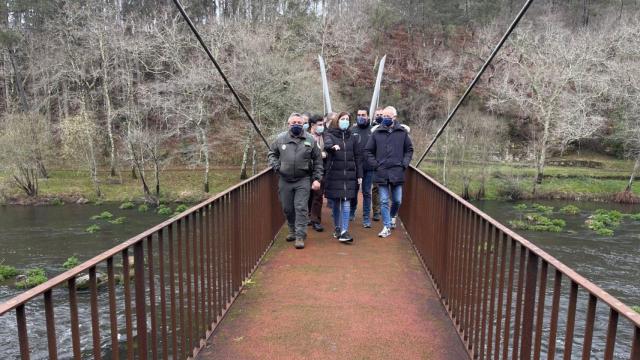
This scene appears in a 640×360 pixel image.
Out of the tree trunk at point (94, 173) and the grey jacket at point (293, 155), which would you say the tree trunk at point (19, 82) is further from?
the grey jacket at point (293, 155)

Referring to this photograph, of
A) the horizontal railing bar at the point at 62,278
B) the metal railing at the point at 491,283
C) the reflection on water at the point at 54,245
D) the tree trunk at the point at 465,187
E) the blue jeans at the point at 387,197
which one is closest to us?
the horizontal railing bar at the point at 62,278

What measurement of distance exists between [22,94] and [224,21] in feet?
50.7

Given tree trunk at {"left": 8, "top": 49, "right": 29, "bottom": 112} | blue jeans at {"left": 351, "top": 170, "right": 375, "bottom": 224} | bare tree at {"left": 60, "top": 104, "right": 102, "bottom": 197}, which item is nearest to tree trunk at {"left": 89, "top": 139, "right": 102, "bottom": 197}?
bare tree at {"left": 60, "top": 104, "right": 102, "bottom": 197}

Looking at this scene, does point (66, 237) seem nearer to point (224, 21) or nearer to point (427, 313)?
point (224, 21)

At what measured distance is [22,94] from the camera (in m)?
33.2

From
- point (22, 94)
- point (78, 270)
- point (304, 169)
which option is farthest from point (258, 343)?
point (22, 94)

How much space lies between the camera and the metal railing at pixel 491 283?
6.04 feet

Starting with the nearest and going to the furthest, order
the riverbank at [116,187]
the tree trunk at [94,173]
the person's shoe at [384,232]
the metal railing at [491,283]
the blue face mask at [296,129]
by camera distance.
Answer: the metal railing at [491,283]
the blue face mask at [296,129]
the person's shoe at [384,232]
the riverbank at [116,187]
the tree trunk at [94,173]

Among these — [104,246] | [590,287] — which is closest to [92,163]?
[104,246]

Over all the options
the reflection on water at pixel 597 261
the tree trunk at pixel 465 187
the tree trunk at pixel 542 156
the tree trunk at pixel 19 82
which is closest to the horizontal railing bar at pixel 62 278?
the reflection on water at pixel 597 261

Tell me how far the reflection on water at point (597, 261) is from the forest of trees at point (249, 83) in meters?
8.49

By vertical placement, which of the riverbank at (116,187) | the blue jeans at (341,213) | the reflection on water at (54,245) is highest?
the blue jeans at (341,213)

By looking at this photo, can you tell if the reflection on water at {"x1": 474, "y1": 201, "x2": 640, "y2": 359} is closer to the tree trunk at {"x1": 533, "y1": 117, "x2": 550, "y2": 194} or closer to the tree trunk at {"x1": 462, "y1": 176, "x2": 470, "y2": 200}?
the tree trunk at {"x1": 462, "y1": 176, "x2": 470, "y2": 200}

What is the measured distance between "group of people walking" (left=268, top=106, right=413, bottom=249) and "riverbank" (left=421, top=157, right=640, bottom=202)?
22.7 meters
